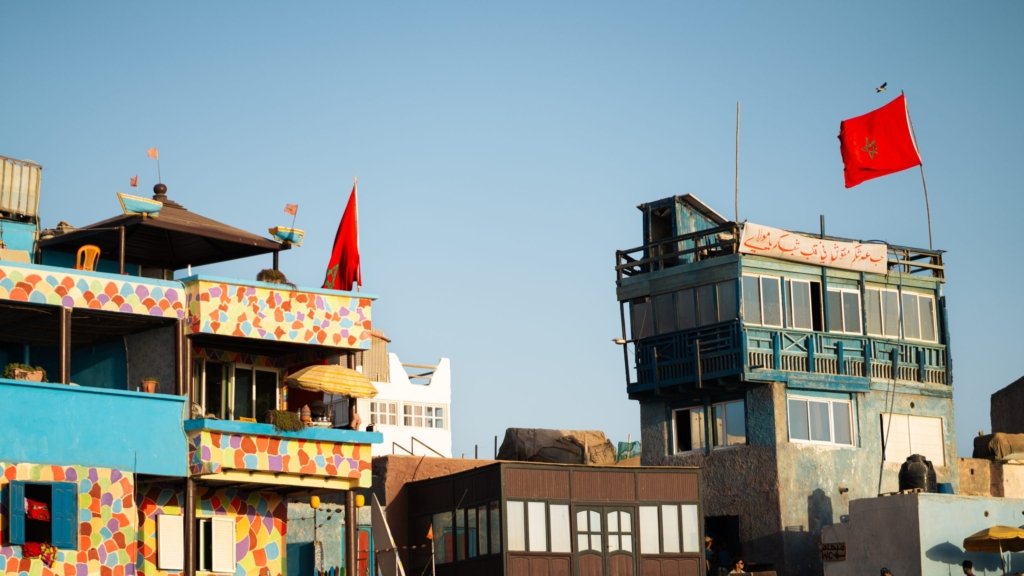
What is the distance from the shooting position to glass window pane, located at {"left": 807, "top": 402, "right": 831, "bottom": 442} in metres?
53.0

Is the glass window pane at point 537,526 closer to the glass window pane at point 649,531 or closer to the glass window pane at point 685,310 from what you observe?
the glass window pane at point 649,531

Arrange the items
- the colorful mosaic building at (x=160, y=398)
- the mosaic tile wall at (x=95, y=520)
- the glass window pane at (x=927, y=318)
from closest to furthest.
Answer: the mosaic tile wall at (x=95, y=520)
the colorful mosaic building at (x=160, y=398)
the glass window pane at (x=927, y=318)

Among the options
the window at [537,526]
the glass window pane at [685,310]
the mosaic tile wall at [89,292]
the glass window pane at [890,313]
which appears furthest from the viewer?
the glass window pane at [890,313]

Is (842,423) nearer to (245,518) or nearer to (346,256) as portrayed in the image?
(346,256)

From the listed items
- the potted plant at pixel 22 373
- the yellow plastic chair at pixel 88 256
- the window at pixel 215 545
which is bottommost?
the window at pixel 215 545

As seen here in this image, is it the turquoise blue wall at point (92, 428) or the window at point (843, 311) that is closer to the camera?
the turquoise blue wall at point (92, 428)

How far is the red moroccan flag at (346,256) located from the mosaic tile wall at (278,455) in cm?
407

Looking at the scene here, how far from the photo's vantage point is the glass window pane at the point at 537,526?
1849 inches

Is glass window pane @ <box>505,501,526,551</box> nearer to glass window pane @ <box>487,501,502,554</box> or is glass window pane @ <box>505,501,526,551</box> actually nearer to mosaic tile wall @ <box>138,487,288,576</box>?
glass window pane @ <box>487,501,502,554</box>

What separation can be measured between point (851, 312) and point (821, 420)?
355 cm

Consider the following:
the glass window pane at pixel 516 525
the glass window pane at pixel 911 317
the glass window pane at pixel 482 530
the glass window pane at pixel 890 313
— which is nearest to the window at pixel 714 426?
the glass window pane at pixel 890 313

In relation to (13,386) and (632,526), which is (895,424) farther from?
(13,386)

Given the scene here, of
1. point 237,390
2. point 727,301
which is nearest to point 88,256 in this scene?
point 237,390

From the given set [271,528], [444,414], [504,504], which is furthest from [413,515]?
[444,414]
